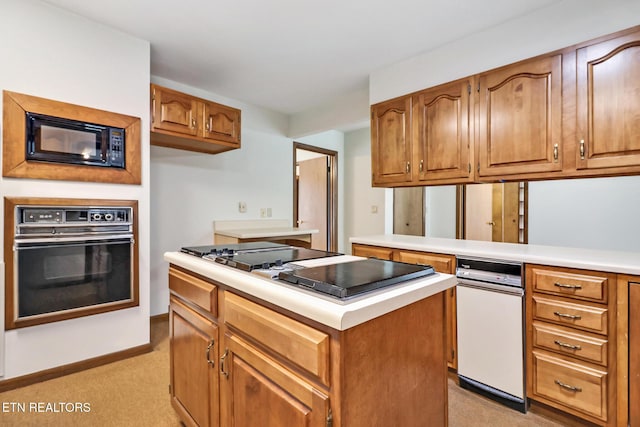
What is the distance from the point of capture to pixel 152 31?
90.7 inches

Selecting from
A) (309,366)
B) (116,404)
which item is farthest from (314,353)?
(116,404)

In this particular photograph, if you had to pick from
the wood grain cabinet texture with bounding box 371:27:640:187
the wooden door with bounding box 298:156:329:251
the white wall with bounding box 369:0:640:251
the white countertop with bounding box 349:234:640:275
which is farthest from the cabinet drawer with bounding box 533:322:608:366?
the wooden door with bounding box 298:156:329:251

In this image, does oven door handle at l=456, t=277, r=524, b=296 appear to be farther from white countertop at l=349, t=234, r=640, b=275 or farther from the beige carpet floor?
the beige carpet floor

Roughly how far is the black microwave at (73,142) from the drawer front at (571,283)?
285 cm

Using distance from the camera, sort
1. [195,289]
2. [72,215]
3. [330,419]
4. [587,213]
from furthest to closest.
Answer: [587,213] → [72,215] → [195,289] → [330,419]

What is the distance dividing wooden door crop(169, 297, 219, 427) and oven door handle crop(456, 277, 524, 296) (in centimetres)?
139

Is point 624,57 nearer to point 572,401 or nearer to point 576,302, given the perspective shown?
point 576,302

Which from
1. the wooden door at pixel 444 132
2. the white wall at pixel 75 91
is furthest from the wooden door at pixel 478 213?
the white wall at pixel 75 91

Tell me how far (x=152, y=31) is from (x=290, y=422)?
2720 millimetres

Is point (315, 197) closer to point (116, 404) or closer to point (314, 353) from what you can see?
point (116, 404)

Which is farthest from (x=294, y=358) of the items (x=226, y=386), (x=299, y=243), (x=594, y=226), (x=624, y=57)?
(x=594, y=226)

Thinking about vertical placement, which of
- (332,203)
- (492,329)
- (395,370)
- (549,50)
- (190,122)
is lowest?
(492,329)

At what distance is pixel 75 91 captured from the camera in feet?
6.95

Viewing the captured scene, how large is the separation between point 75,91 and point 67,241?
104 cm
